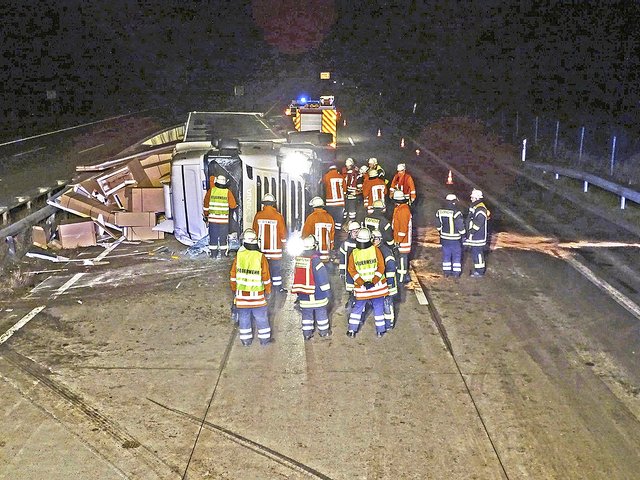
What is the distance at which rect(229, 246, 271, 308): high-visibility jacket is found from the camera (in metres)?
8.56

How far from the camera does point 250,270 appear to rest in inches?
337

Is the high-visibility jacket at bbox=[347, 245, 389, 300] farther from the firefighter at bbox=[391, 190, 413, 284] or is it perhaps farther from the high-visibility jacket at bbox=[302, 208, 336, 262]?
the firefighter at bbox=[391, 190, 413, 284]

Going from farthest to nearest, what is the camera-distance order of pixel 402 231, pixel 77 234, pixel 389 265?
pixel 77 234
pixel 402 231
pixel 389 265

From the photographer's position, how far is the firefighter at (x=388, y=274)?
932 cm

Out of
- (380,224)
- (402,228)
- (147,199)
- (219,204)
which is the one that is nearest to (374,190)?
(402,228)

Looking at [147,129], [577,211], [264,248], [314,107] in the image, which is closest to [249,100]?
[147,129]

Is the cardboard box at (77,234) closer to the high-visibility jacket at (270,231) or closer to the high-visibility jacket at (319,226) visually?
the high-visibility jacket at (270,231)

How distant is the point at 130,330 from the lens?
31.3ft

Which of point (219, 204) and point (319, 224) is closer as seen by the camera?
point (319, 224)

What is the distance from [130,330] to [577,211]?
38.9ft

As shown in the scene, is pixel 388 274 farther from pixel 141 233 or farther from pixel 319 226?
pixel 141 233

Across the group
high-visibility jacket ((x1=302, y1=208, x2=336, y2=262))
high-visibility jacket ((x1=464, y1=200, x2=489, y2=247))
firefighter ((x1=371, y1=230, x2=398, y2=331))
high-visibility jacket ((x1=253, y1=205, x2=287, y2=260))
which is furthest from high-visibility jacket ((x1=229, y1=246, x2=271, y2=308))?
high-visibility jacket ((x1=464, y1=200, x2=489, y2=247))

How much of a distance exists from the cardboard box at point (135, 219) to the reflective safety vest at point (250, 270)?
6364 mm

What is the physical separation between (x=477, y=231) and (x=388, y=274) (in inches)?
117
